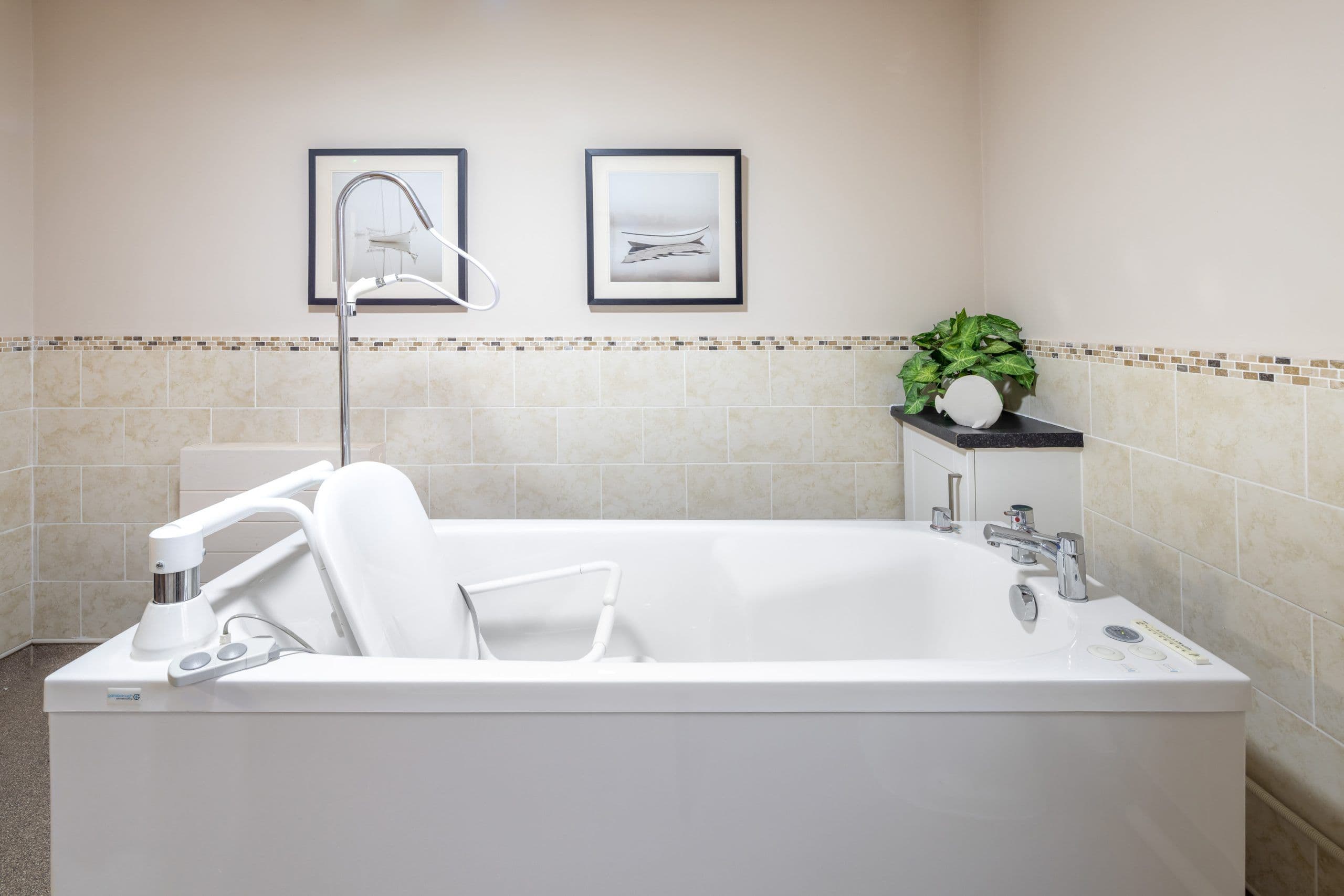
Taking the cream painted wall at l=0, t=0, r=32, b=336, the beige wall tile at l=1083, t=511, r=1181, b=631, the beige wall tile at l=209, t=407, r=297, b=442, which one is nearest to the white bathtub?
the beige wall tile at l=1083, t=511, r=1181, b=631

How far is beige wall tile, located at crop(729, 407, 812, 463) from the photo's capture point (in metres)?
2.77

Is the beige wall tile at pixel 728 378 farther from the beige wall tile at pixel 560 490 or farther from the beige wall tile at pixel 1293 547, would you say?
the beige wall tile at pixel 1293 547

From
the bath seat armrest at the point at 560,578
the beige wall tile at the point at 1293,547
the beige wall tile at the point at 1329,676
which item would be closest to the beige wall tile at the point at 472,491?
the bath seat armrest at the point at 560,578

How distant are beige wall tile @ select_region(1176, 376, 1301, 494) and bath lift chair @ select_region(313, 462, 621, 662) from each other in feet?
4.38

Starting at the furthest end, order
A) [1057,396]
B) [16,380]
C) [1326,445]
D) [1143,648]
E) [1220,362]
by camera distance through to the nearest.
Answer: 1. [16,380]
2. [1057,396]
3. [1220,362]
4. [1326,445]
5. [1143,648]

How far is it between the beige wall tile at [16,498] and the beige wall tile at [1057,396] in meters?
3.48

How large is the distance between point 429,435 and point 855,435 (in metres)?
1.55

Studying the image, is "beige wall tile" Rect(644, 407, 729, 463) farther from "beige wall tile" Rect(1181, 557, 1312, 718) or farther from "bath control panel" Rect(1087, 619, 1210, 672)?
"bath control panel" Rect(1087, 619, 1210, 672)

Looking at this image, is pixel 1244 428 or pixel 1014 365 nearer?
pixel 1244 428

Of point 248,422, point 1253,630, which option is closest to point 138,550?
point 248,422

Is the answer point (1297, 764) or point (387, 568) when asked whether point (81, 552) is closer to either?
point (387, 568)

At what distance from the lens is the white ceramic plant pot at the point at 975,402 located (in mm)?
2191

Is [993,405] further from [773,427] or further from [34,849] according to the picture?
[34,849]

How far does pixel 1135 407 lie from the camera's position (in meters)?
Answer: 1.88
